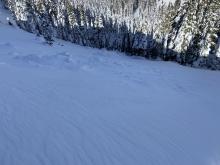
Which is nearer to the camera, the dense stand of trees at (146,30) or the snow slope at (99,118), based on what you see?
the snow slope at (99,118)

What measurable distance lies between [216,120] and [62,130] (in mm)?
6197

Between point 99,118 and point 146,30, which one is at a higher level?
point 99,118

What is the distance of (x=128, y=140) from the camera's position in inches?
321

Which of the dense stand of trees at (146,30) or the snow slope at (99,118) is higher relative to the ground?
the snow slope at (99,118)

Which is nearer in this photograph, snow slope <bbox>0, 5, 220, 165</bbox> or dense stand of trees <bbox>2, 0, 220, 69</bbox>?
snow slope <bbox>0, 5, 220, 165</bbox>

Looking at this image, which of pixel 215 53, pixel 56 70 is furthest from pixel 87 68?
pixel 215 53

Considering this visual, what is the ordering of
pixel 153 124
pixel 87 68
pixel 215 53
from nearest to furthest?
pixel 153 124
pixel 87 68
pixel 215 53

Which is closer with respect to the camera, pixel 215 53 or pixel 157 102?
pixel 157 102

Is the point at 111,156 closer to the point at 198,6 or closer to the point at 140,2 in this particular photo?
the point at 198,6

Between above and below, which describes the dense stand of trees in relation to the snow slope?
below

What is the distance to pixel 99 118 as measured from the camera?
9.14 meters

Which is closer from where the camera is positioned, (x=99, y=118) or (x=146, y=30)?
(x=99, y=118)

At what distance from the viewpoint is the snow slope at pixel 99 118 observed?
712 cm

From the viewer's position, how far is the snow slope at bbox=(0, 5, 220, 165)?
7117 millimetres
